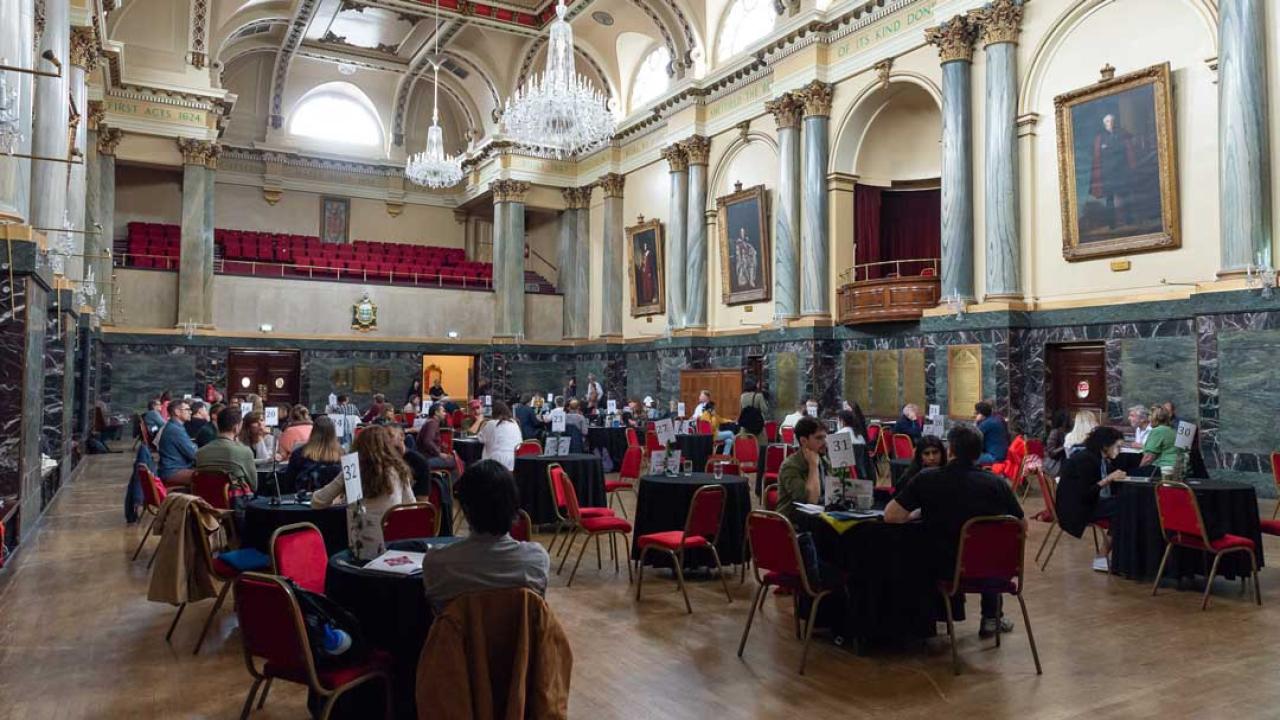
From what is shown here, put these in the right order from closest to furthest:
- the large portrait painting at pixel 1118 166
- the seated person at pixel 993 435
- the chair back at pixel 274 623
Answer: the chair back at pixel 274 623, the seated person at pixel 993 435, the large portrait painting at pixel 1118 166

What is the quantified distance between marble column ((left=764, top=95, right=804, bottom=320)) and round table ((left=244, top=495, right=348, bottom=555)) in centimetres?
1177

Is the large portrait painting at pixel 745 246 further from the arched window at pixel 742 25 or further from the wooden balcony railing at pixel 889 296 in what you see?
the arched window at pixel 742 25

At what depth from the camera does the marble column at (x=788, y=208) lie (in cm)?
1580

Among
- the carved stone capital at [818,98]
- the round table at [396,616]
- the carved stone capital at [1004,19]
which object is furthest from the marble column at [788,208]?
the round table at [396,616]

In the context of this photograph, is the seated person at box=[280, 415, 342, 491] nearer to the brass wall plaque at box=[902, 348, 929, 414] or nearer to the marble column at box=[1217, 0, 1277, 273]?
the marble column at box=[1217, 0, 1277, 273]

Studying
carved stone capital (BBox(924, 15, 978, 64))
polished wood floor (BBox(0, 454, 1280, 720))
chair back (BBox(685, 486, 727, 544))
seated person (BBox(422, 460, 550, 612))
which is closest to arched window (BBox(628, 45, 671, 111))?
carved stone capital (BBox(924, 15, 978, 64))

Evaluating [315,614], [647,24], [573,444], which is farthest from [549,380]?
[315,614]

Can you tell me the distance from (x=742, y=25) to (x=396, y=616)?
16906 mm

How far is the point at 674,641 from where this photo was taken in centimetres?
496

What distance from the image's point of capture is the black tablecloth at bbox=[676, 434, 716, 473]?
460 inches

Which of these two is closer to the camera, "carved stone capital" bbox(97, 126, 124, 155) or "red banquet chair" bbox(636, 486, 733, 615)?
"red banquet chair" bbox(636, 486, 733, 615)

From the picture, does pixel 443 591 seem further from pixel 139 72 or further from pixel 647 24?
pixel 139 72

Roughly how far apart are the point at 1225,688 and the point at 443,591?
12.7 feet

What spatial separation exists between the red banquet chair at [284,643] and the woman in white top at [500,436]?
16.5ft
